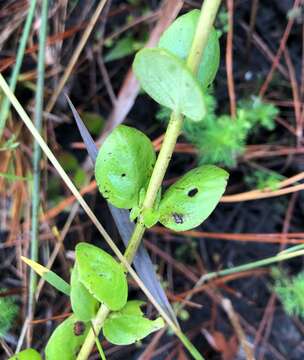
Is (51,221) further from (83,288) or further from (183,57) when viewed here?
(183,57)

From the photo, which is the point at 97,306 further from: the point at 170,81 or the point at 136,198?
the point at 170,81

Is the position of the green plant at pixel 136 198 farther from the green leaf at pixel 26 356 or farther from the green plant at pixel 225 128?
the green plant at pixel 225 128

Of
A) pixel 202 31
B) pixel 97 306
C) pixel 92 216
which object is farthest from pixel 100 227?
pixel 202 31

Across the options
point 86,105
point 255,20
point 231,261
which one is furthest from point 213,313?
point 255,20

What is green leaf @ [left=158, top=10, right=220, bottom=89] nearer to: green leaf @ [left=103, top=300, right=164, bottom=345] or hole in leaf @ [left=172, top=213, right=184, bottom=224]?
hole in leaf @ [left=172, top=213, right=184, bottom=224]

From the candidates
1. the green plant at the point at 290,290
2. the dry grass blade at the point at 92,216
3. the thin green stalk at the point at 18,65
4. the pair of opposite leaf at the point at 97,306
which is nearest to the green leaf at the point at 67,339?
the pair of opposite leaf at the point at 97,306

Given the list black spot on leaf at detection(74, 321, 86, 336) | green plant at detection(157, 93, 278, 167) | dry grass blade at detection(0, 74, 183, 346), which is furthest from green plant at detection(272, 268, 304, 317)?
black spot on leaf at detection(74, 321, 86, 336)

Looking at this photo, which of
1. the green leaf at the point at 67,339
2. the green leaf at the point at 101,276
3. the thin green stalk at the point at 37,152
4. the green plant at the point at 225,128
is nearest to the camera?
the green leaf at the point at 101,276

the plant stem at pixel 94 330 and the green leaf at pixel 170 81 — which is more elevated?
the green leaf at pixel 170 81
